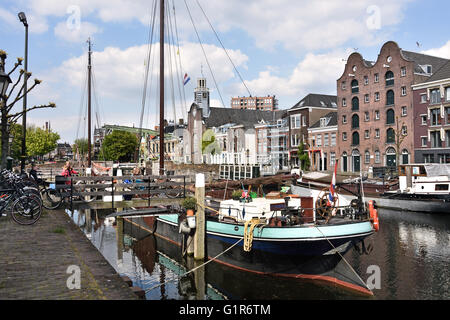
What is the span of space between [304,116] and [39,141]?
6126 cm

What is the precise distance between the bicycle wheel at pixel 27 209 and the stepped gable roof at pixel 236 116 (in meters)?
77.3

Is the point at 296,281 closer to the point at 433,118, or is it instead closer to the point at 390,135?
the point at 433,118

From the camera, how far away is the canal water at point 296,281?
15.2 metres

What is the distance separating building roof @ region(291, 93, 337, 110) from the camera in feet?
216

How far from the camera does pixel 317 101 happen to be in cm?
6694

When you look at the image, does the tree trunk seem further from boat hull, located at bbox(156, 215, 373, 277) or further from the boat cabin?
the boat cabin

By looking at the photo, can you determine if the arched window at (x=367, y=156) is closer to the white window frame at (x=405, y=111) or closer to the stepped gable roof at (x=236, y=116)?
the white window frame at (x=405, y=111)

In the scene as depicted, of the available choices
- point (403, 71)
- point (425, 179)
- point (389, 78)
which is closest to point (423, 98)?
point (403, 71)

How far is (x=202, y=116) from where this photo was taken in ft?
319

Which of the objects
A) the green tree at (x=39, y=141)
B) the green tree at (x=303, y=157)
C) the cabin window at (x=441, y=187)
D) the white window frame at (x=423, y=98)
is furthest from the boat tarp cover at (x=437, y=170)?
the green tree at (x=39, y=141)
